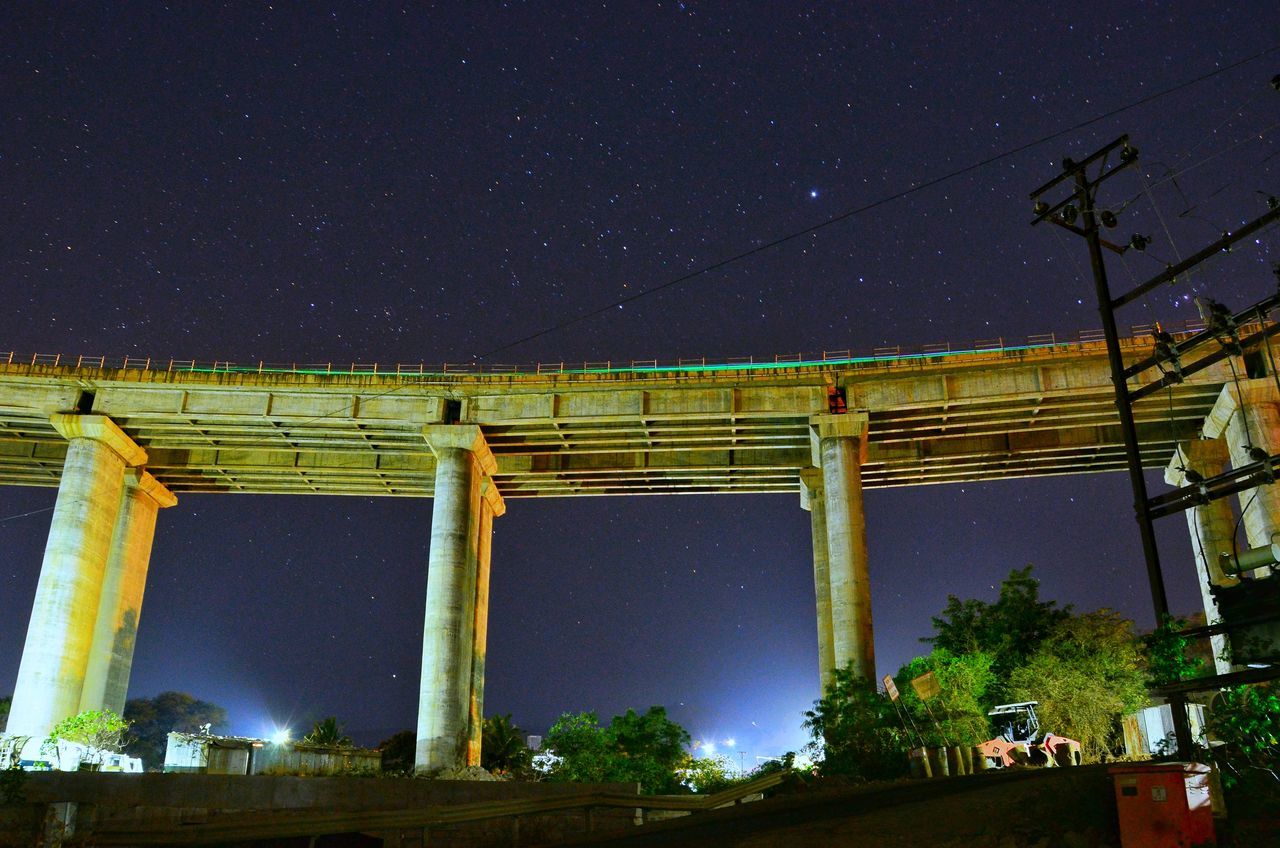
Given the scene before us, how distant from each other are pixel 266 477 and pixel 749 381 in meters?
27.5

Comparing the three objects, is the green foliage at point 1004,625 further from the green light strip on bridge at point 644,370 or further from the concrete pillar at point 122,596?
the concrete pillar at point 122,596

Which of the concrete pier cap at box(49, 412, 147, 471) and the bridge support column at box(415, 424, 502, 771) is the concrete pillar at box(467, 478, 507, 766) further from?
the concrete pier cap at box(49, 412, 147, 471)

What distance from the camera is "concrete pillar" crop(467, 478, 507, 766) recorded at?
45.7m

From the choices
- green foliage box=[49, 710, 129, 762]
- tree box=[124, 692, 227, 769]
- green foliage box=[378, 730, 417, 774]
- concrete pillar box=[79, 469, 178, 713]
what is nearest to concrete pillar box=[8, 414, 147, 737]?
green foliage box=[49, 710, 129, 762]

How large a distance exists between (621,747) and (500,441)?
17.6 metres

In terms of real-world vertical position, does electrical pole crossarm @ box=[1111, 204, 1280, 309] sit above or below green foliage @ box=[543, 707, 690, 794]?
above

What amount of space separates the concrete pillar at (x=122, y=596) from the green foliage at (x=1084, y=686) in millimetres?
42862

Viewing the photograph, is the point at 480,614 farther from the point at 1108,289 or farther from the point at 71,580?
the point at 1108,289

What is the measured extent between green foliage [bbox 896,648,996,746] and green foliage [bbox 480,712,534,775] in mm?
32613

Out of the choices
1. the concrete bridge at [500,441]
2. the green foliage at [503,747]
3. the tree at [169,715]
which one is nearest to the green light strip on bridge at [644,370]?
the concrete bridge at [500,441]

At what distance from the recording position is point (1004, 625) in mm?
47500

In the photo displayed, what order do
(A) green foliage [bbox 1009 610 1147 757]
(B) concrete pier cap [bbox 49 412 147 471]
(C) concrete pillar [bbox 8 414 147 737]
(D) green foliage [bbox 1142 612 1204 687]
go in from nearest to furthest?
(D) green foliage [bbox 1142 612 1204 687] < (A) green foliage [bbox 1009 610 1147 757] < (C) concrete pillar [bbox 8 414 147 737] < (B) concrete pier cap [bbox 49 412 147 471]

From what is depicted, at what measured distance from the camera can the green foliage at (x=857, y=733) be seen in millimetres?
32969

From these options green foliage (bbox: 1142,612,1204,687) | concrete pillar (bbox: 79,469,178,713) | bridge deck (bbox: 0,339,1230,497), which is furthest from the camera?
concrete pillar (bbox: 79,469,178,713)
